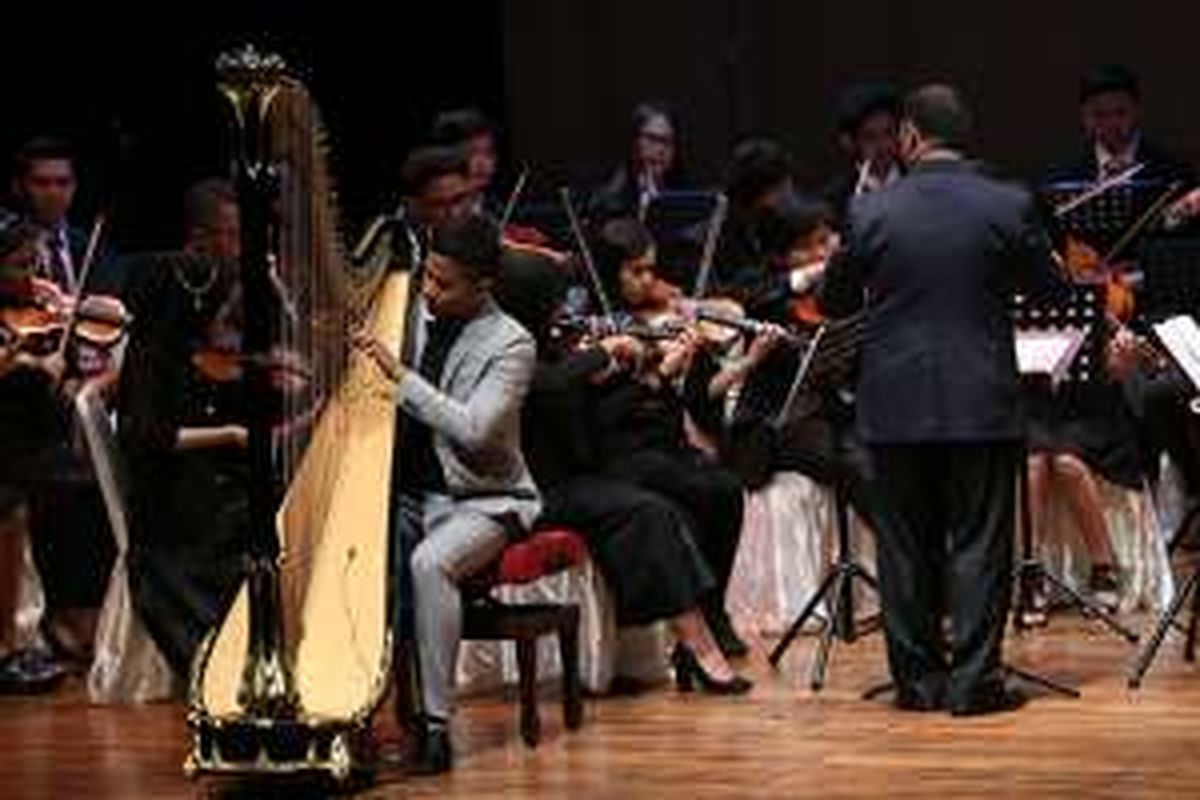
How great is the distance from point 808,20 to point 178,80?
281cm

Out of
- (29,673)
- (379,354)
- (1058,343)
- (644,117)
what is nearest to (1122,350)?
(1058,343)

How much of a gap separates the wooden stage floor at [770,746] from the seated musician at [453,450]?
14.3 inches

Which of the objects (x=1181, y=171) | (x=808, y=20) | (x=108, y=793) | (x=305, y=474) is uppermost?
(x=808, y=20)

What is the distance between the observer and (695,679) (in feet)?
28.3

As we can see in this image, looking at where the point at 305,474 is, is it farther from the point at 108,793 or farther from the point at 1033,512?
the point at 1033,512

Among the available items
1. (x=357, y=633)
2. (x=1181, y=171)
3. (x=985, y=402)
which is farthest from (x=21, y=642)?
(x=1181, y=171)

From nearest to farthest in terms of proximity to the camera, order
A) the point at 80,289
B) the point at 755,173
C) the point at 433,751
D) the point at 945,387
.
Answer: the point at 433,751 → the point at 945,387 → the point at 80,289 → the point at 755,173

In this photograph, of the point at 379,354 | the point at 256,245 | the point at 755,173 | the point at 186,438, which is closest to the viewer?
the point at 256,245

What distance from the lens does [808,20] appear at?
42.0 feet

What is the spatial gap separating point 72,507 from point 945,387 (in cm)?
324

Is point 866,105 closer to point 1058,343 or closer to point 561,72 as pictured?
point 1058,343

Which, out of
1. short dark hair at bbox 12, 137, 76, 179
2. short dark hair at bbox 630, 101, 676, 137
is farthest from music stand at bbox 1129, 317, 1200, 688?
short dark hair at bbox 12, 137, 76, 179

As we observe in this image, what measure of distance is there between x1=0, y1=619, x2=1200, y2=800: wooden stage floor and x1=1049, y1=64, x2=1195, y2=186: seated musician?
2.14 meters

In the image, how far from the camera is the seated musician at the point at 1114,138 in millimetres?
10367
